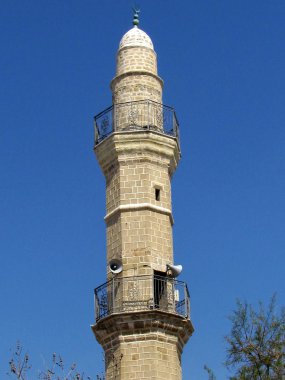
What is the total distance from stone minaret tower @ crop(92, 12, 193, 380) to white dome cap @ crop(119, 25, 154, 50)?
0.19 ft

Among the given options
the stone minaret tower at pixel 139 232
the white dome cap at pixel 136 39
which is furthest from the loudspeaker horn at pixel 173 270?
the white dome cap at pixel 136 39

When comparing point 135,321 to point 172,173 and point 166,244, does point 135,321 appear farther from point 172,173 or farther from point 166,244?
point 172,173

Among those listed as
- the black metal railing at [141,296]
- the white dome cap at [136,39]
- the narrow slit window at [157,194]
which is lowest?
the black metal railing at [141,296]

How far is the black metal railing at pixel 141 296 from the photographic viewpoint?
25.0 m

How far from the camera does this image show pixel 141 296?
82.4 ft

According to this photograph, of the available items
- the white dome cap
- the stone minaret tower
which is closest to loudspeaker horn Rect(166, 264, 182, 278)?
the stone minaret tower

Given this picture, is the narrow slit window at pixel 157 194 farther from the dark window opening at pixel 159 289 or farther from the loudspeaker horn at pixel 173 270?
the dark window opening at pixel 159 289

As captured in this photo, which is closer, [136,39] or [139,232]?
[139,232]

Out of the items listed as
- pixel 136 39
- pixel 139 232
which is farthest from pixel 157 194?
pixel 136 39

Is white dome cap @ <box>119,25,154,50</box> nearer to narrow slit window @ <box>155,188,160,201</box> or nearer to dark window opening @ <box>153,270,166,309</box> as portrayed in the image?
narrow slit window @ <box>155,188,160,201</box>

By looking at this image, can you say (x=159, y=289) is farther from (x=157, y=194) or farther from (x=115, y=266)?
(x=157, y=194)

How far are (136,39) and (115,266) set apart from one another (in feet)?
23.3

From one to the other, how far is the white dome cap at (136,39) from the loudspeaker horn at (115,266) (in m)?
6.69

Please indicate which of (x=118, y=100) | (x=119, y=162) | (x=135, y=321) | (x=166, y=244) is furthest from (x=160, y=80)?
(x=135, y=321)
